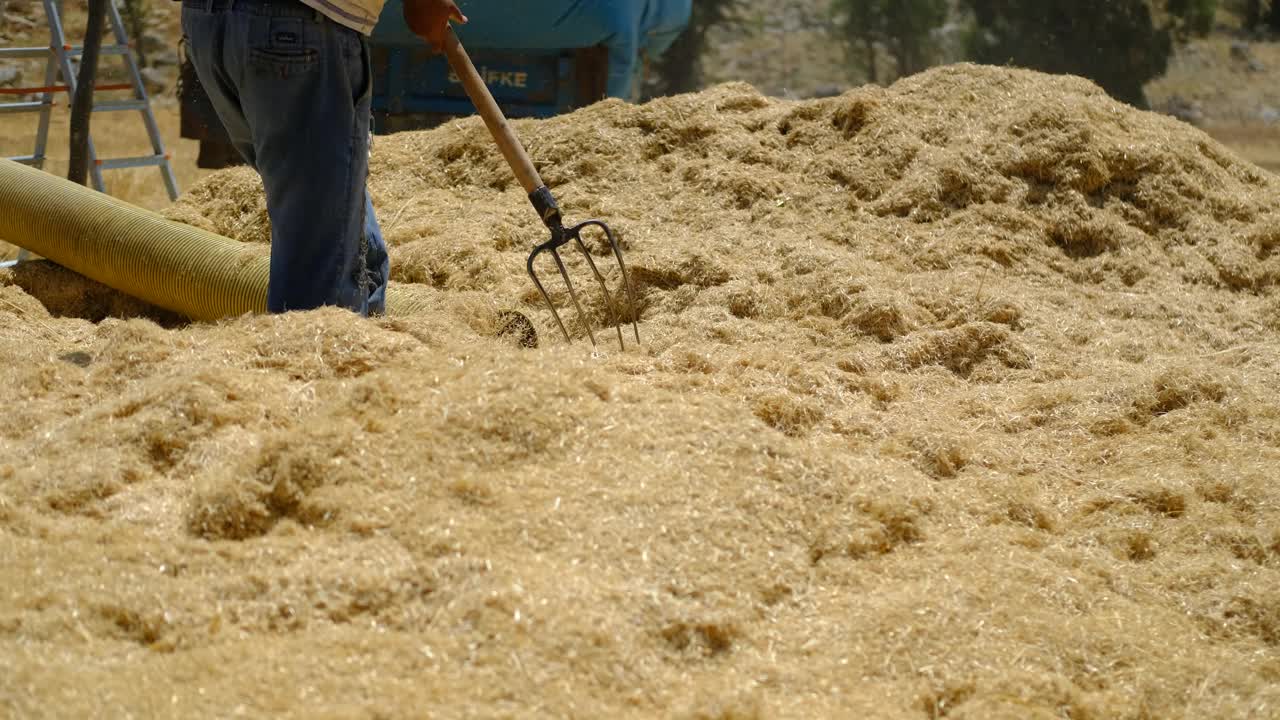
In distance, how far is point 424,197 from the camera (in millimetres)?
6355

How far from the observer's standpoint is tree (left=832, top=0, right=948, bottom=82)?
1781 centimetres

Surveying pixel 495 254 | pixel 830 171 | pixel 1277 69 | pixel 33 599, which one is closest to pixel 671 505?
pixel 33 599

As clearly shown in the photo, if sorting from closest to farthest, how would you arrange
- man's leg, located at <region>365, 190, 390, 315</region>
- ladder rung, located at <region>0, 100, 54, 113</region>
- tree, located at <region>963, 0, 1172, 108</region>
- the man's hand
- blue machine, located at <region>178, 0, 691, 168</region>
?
the man's hand
man's leg, located at <region>365, 190, 390, 315</region>
ladder rung, located at <region>0, 100, 54, 113</region>
blue machine, located at <region>178, 0, 691, 168</region>
tree, located at <region>963, 0, 1172, 108</region>

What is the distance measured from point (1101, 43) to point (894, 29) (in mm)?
3130

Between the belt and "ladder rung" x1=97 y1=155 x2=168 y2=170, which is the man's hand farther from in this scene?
"ladder rung" x1=97 y1=155 x2=168 y2=170

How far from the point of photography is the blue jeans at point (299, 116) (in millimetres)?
3627

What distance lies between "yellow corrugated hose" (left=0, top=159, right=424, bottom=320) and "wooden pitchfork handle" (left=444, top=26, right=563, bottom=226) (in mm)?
Answer: 904

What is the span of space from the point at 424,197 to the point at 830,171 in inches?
82.2

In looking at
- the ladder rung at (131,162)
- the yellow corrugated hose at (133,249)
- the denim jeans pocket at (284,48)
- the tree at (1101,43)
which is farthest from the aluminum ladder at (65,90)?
the tree at (1101,43)

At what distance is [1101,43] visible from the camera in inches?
646

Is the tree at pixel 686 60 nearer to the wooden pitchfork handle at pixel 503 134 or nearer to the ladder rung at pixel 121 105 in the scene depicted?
the ladder rung at pixel 121 105

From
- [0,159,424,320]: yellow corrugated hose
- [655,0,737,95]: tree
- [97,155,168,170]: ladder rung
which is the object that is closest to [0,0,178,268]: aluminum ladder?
[97,155,168,170]: ladder rung

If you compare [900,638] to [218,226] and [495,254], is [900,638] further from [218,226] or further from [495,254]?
[218,226]

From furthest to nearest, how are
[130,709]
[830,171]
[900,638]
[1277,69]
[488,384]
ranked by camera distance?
1. [1277,69]
2. [830,171]
3. [488,384]
4. [900,638]
5. [130,709]
